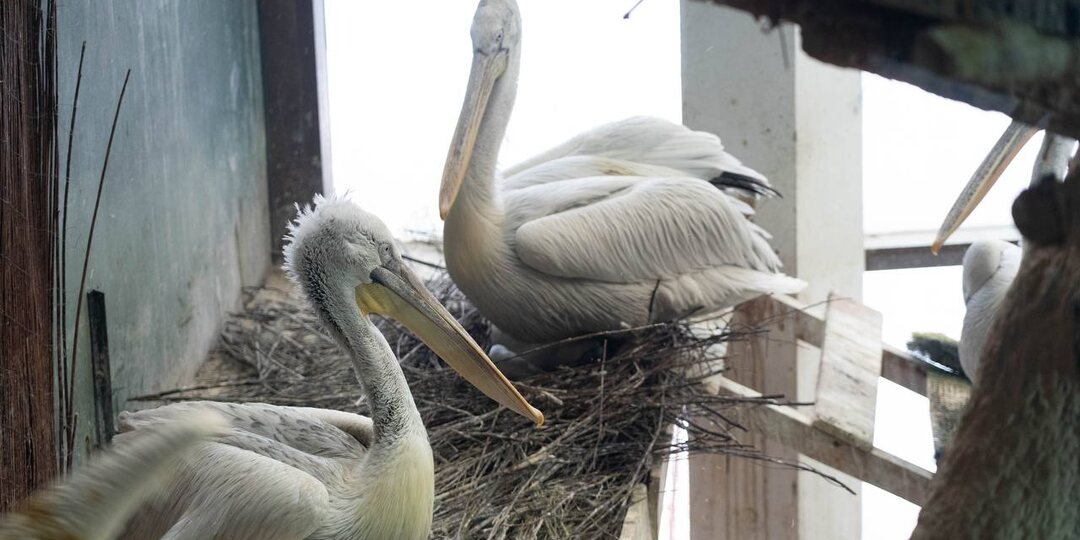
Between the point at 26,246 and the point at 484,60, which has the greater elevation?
the point at 484,60

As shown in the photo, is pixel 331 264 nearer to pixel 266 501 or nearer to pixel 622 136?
pixel 266 501

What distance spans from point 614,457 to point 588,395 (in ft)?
0.78

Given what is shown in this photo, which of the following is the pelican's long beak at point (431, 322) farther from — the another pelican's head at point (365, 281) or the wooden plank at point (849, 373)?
the wooden plank at point (849, 373)

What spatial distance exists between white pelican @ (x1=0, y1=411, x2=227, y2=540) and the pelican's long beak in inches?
52.1

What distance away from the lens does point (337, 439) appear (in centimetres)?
223

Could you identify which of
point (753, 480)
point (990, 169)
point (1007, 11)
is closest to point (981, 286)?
point (990, 169)

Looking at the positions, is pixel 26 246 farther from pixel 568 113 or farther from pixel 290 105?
pixel 568 113

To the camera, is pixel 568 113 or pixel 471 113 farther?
pixel 568 113

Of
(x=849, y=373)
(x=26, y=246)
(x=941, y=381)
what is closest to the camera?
(x=26, y=246)

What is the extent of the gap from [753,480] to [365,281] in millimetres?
2414

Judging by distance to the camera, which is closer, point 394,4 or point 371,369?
point 371,369

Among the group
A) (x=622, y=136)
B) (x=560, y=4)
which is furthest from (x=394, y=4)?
(x=622, y=136)

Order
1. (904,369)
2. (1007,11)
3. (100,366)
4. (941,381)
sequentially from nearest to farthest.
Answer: (1007,11) → (100,366) → (941,381) → (904,369)

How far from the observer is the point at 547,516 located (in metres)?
2.51
